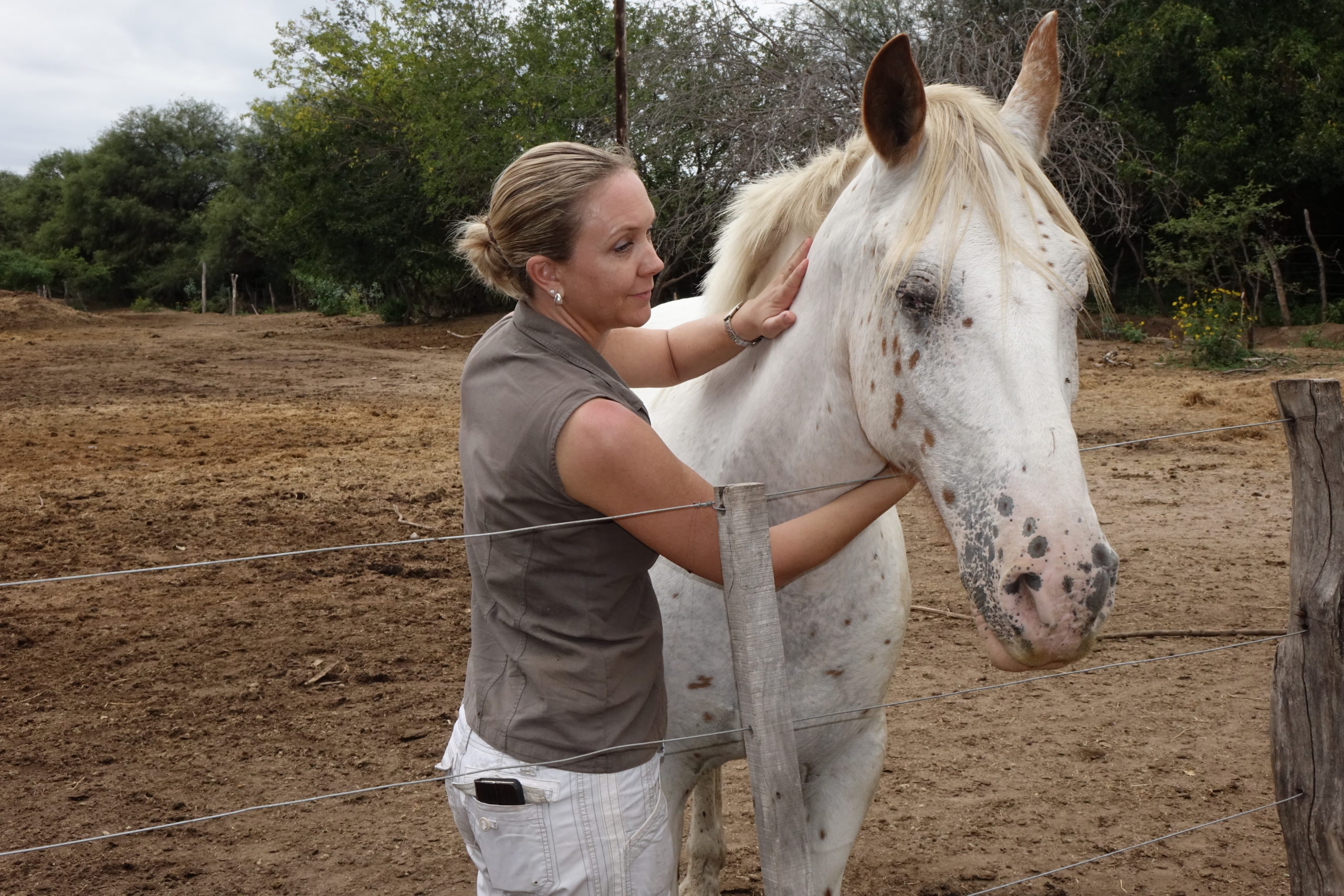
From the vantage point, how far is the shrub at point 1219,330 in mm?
11656

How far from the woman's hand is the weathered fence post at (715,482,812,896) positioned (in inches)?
21.3

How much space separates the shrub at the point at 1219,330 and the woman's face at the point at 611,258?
1189 centimetres

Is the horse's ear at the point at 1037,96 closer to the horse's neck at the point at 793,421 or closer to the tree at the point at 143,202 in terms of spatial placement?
the horse's neck at the point at 793,421

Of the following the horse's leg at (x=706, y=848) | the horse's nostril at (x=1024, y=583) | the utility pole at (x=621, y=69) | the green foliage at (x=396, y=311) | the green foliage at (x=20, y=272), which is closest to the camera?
the horse's nostril at (x=1024, y=583)

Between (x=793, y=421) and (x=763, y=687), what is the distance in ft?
1.86

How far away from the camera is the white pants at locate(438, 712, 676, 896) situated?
1.47m

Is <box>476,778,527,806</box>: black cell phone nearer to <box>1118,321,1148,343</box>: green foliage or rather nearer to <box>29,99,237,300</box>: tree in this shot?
<box>1118,321,1148,343</box>: green foliage

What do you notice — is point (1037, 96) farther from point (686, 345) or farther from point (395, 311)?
point (395, 311)

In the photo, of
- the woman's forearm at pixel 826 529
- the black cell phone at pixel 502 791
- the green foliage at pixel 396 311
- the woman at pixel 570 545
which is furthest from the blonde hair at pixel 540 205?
the green foliage at pixel 396 311

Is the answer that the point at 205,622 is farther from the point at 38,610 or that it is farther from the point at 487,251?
the point at 487,251

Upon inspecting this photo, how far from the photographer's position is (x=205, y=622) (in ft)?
15.9

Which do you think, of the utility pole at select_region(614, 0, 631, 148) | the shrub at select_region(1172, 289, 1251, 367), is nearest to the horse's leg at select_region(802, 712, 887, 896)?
the utility pole at select_region(614, 0, 631, 148)

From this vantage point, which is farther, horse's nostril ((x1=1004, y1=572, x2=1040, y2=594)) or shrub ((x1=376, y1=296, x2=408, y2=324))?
shrub ((x1=376, y1=296, x2=408, y2=324))

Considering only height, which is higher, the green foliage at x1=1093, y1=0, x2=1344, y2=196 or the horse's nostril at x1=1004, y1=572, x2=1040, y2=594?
the green foliage at x1=1093, y1=0, x2=1344, y2=196
